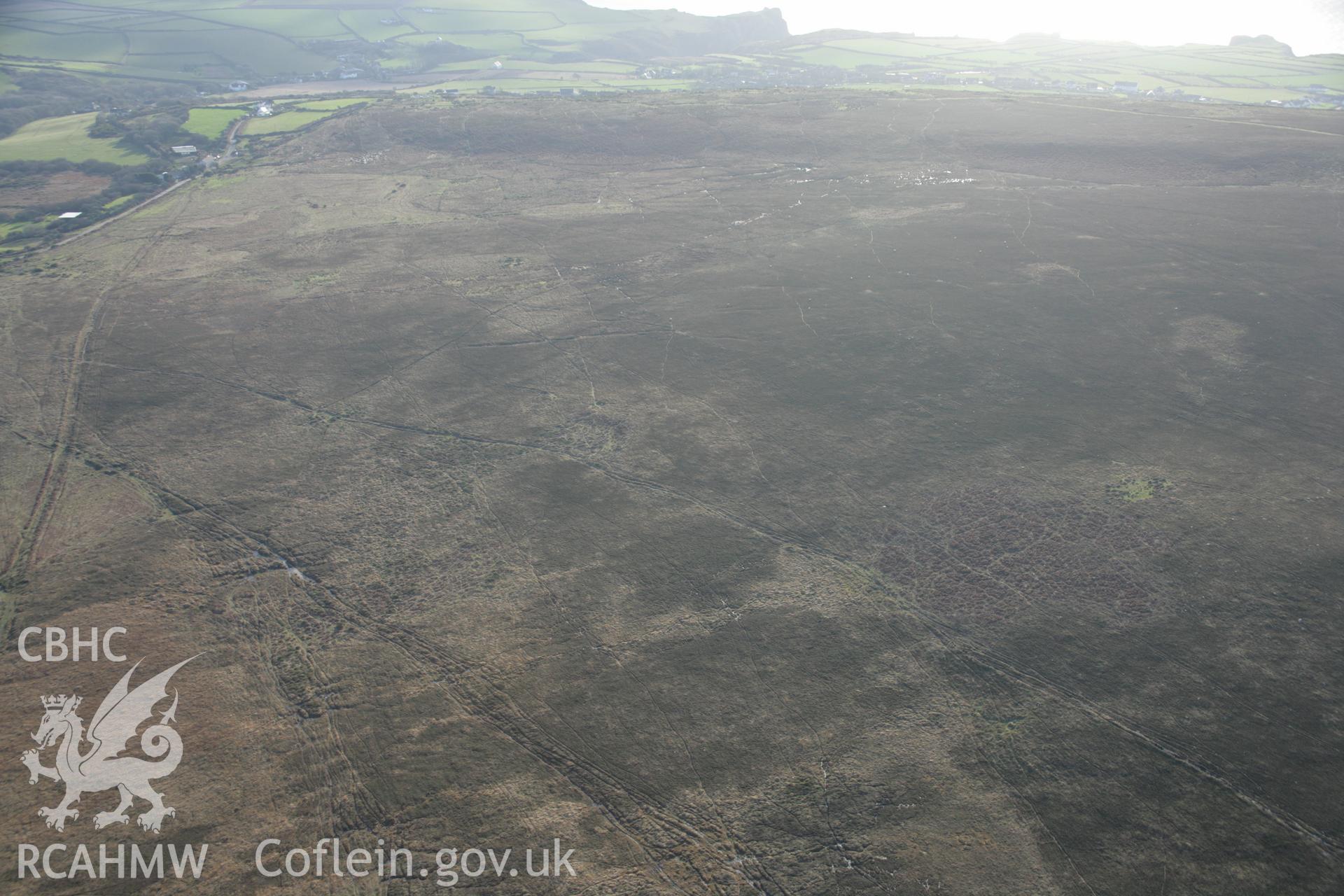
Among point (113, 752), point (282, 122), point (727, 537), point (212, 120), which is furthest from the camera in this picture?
point (212, 120)

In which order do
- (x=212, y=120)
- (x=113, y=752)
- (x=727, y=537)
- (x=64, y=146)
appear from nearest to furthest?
(x=113, y=752)
(x=727, y=537)
(x=64, y=146)
(x=212, y=120)

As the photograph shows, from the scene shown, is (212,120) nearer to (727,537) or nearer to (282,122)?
(282,122)

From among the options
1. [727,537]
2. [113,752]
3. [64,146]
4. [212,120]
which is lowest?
[113,752]

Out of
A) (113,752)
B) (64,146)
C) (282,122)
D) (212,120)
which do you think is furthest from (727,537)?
(212,120)

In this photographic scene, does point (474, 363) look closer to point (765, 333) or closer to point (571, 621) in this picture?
point (765, 333)

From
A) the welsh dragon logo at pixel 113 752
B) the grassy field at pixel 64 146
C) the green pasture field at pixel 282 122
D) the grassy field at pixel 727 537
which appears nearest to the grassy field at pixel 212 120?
the green pasture field at pixel 282 122

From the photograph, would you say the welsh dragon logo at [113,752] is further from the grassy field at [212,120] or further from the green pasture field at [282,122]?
the grassy field at [212,120]

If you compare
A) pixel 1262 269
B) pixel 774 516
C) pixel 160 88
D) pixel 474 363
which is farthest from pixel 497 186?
pixel 160 88
